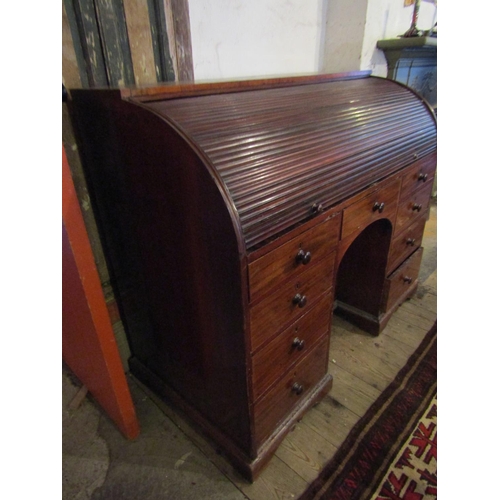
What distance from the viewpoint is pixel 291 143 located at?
98 cm

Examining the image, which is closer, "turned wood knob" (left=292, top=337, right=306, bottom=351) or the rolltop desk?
the rolltop desk

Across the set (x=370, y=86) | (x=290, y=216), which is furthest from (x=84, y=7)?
(x=370, y=86)

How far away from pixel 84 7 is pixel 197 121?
614mm

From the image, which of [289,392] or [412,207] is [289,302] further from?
[412,207]

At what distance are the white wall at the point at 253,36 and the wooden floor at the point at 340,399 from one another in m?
1.40

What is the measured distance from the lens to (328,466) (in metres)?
1.22

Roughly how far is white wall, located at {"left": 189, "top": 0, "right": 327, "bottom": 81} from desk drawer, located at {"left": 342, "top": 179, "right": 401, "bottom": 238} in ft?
2.46

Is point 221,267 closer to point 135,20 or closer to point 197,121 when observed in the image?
point 197,121

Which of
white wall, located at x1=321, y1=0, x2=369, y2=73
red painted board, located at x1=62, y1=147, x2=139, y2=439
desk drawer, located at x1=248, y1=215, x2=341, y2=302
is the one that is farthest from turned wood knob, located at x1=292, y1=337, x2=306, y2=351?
white wall, located at x1=321, y1=0, x2=369, y2=73

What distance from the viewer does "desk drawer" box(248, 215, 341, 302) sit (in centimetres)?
86

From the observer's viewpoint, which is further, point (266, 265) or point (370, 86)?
point (370, 86)

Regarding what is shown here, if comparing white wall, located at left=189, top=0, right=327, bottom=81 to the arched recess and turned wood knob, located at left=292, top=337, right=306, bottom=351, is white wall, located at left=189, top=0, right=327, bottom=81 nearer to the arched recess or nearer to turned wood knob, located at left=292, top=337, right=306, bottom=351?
the arched recess

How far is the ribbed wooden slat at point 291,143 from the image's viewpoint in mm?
819

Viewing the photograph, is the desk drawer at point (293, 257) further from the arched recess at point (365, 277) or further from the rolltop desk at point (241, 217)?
the arched recess at point (365, 277)
